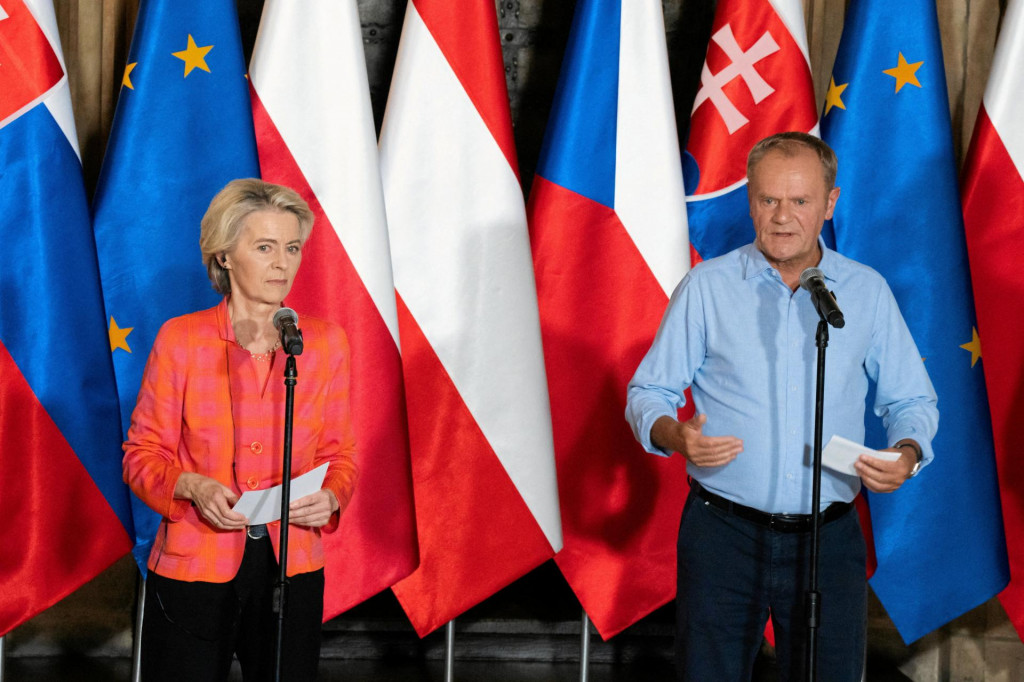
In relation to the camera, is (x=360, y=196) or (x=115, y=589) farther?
(x=115, y=589)

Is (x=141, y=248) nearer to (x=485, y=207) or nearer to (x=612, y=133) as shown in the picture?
(x=485, y=207)

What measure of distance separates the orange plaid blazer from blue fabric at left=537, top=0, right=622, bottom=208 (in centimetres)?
125

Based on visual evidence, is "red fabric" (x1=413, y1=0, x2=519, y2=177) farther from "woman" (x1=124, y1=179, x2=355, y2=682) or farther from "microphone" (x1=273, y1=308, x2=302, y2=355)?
"microphone" (x1=273, y1=308, x2=302, y2=355)

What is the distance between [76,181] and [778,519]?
202cm

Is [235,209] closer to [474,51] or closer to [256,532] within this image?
[256,532]

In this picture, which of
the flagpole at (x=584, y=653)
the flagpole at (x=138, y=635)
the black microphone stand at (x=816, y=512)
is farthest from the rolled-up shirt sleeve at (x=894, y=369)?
the flagpole at (x=138, y=635)

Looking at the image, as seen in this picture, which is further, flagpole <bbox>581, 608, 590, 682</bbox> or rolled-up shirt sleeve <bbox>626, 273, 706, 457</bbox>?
flagpole <bbox>581, 608, 590, 682</bbox>

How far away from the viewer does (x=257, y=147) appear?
116 inches

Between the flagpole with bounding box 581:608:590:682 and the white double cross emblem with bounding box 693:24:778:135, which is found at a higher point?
the white double cross emblem with bounding box 693:24:778:135

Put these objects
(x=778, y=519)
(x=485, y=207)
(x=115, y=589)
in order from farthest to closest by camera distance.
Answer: (x=115, y=589) → (x=485, y=207) → (x=778, y=519)

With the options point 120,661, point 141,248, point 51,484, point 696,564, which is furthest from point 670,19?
point 120,661

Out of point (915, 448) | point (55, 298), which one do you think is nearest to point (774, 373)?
point (915, 448)

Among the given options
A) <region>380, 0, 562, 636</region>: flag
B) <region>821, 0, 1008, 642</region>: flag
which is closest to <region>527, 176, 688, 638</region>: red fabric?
<region>380, 0, 562, 636</region>: flag

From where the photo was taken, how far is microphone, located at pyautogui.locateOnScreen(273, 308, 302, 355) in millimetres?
1781
